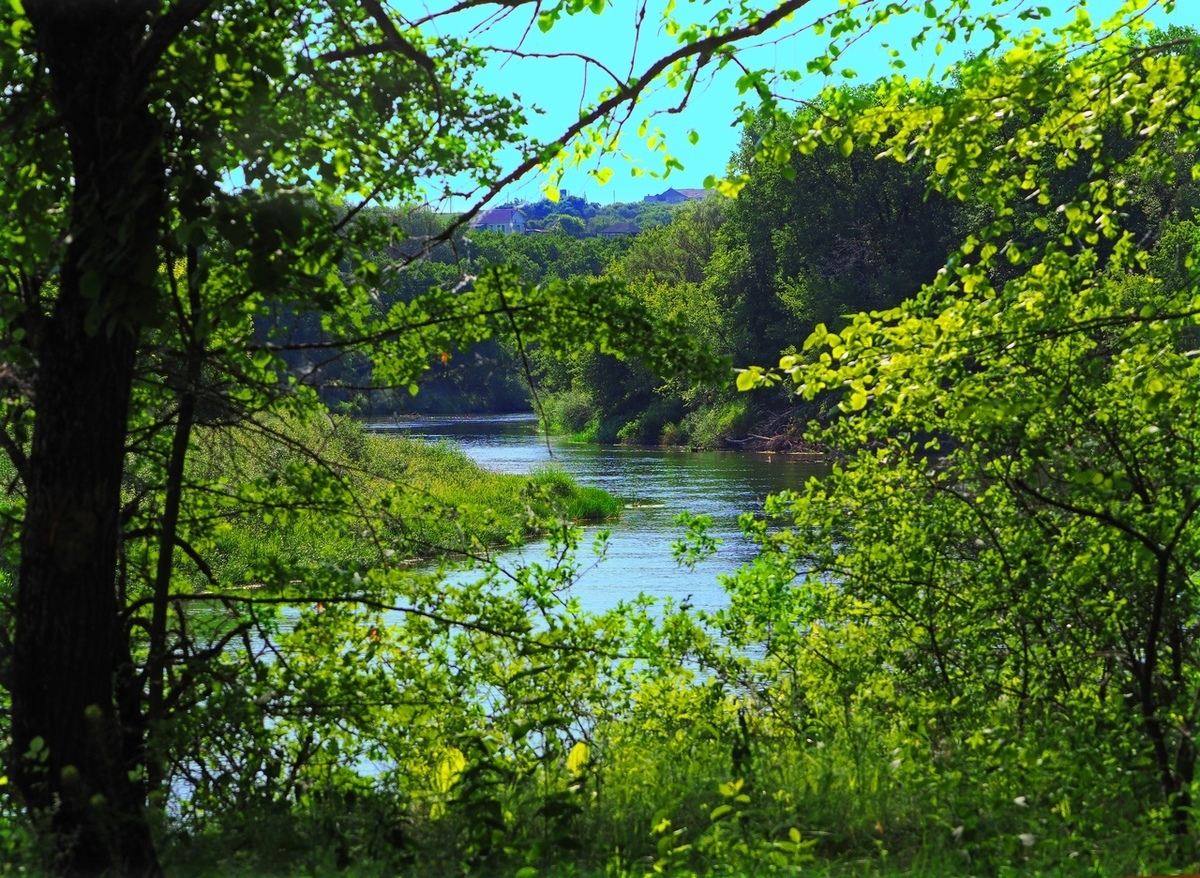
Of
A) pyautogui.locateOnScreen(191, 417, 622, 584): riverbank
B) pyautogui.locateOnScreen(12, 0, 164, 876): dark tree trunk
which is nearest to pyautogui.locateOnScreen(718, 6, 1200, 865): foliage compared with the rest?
pyautogui.locateOnScreen(191, 417, 622, 584): riverbank

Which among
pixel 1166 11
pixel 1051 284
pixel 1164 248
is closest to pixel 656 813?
pixel 1051 284

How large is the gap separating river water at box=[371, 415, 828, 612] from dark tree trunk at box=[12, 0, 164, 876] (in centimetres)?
153

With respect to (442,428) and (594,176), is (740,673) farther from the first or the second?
(442,428)

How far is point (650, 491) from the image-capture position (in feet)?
90.8

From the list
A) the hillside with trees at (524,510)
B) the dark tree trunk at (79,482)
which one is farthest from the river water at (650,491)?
the dark tree trunk at (79,482)

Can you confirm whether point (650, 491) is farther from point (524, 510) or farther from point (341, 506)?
point (341, 506)

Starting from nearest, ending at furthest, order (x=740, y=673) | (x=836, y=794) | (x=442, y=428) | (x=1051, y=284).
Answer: (x=836, y=794), (x=1051, y=284), (x=740, y=673), (x=442, y=428)

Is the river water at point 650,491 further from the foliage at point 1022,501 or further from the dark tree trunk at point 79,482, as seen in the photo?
the dark tree trunk at point 79,482

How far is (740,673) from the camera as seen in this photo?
7406 millimetres

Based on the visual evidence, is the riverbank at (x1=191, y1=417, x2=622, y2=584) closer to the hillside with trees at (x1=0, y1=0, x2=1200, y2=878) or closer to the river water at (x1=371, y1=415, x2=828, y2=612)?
the hillside with trees at (x1=0, y1=0, x2=1200, y2=878)

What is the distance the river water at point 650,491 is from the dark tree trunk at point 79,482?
1.53 metres

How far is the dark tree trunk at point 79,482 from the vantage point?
3971 millimetres

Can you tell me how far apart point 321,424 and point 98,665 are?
3.50 meters

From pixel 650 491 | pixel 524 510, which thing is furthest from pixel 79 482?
pixel 650 491
